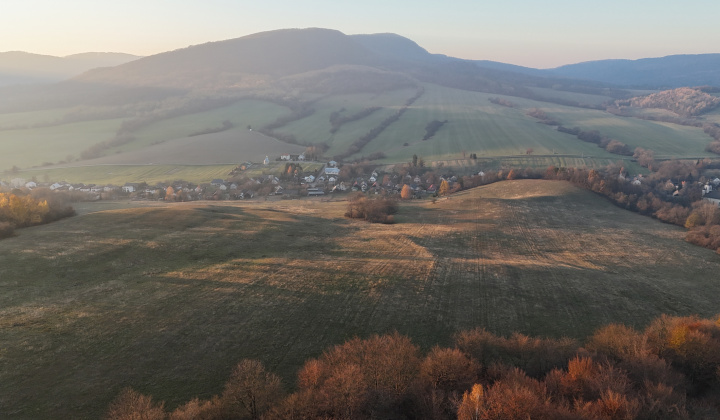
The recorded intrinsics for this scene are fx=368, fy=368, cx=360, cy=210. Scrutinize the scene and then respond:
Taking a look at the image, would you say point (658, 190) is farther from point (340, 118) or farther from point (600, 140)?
point (340, 118)

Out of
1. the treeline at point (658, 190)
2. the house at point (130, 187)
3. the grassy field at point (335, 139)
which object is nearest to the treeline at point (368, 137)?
the grassy field at point (335, 139)

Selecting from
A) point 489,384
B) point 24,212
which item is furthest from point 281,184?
point 489,384

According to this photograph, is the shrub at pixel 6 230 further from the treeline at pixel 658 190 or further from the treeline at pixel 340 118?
the treeline at pixel 340 118

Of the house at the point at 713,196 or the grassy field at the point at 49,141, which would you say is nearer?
the house at the point at 713,196

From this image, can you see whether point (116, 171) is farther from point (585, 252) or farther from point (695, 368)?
point (695, 368)


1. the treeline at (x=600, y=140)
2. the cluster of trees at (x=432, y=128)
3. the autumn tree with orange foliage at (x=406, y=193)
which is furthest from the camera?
the cluster of trees at (x=432, y=128)

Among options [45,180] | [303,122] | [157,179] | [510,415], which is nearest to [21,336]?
[510,415]
